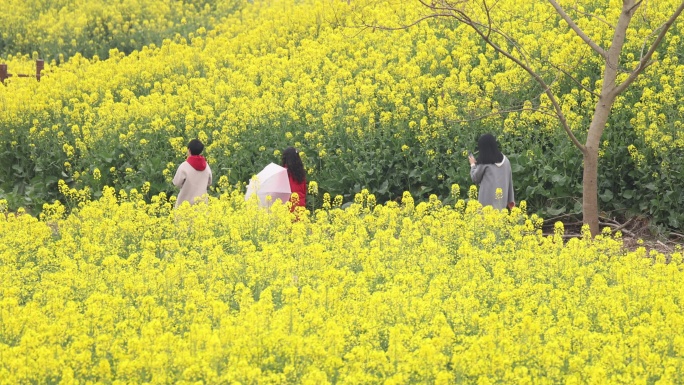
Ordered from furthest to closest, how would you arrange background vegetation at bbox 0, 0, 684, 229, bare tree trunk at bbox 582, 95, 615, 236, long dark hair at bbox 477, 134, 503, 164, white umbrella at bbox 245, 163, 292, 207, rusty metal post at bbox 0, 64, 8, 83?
1. rusty metal post at bbox 0, 64, 8, 83
2. background vegetation at bbox 0, 0, 684, 229
3. white umbrella at bbox 245, 163, 292, 207
4. long dark hair at bbox 477, 134, 503, 164
5. bare tree trunk at bbox 582, 95, 615, 236

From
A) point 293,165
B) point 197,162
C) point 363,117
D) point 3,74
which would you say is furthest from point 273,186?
point 3,74

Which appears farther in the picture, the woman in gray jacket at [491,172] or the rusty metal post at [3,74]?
the rusty metal post at [3,74]

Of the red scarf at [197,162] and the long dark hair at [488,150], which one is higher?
the long dark hair at [488,150]

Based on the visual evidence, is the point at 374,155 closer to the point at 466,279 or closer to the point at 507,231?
the point at 507,231

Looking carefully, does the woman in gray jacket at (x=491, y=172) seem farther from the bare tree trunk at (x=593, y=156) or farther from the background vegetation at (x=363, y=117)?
the bare tree trunk at (x=593, y=156)

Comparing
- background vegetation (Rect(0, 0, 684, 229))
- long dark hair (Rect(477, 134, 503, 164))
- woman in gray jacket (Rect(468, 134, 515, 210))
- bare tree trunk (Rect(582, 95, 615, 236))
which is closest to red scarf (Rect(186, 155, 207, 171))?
background vegetation (Rect(0, 0, 684, 229))

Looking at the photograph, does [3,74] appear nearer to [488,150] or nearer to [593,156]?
[488,150]

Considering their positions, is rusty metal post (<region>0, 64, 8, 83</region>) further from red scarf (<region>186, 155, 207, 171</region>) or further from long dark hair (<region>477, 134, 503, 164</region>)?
long dark hair (<region>477, 134, 503, 164</region>)

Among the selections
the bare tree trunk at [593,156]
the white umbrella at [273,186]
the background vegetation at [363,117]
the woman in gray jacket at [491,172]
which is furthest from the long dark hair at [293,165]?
the bare tree trunk at [593,156]

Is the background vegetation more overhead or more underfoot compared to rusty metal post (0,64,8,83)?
more underfoot

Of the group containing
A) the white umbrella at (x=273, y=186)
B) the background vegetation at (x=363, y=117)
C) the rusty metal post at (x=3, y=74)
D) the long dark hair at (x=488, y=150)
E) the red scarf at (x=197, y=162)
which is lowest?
the white umbrella at (x=273, y=186)

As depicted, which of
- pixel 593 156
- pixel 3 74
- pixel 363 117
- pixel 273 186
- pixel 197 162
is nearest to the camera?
pixel 593 156

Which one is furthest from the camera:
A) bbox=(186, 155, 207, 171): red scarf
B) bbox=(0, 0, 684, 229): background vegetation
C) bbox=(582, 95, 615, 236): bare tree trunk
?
bbox=(0, 0, 684, 229): background vegetation

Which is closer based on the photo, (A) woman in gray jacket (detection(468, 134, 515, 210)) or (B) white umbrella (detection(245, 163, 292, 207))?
(A) woman in gray jacket (detection(468, 134, 515, 210))
